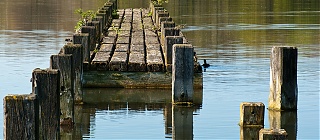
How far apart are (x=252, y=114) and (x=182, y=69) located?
7.34 ft

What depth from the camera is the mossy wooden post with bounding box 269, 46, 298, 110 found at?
1488 cm

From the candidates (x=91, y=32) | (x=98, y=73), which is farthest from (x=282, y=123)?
(x=91, y=32)

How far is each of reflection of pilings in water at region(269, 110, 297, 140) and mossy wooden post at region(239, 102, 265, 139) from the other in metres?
0.90

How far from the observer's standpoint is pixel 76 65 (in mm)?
15797

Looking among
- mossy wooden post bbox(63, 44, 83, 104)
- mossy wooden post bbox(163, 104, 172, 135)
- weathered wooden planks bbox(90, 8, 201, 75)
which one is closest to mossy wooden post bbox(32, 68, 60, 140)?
mossy wooden post bbox(63, 44, 83, 104)

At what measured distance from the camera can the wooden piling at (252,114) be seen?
13.7 metres

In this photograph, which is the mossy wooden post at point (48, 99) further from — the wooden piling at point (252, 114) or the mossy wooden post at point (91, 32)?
the mossy wooden post at point (91, 32)

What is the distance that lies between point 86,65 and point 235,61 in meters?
7.78

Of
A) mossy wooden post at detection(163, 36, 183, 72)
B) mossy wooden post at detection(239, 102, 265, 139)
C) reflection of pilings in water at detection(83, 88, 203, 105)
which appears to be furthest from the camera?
mossy wooden post at detection(163, 36, 183, 72)

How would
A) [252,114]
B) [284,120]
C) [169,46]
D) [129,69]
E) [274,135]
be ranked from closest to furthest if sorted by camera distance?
1. [274,135]
2. [252,114]
3. [284,120]
4. [169,46]
5. [129,69]

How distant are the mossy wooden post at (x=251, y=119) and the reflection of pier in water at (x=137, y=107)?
877 mm

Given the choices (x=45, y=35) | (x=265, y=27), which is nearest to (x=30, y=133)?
(x=45, y=35)

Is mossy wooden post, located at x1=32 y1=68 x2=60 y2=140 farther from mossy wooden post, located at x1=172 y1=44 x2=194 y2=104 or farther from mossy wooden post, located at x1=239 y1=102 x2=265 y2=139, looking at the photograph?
mossy wooden post, located at x1=172 y1=44 x2=194 y2=104

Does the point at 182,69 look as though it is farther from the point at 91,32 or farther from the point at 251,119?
the point at 91,32
